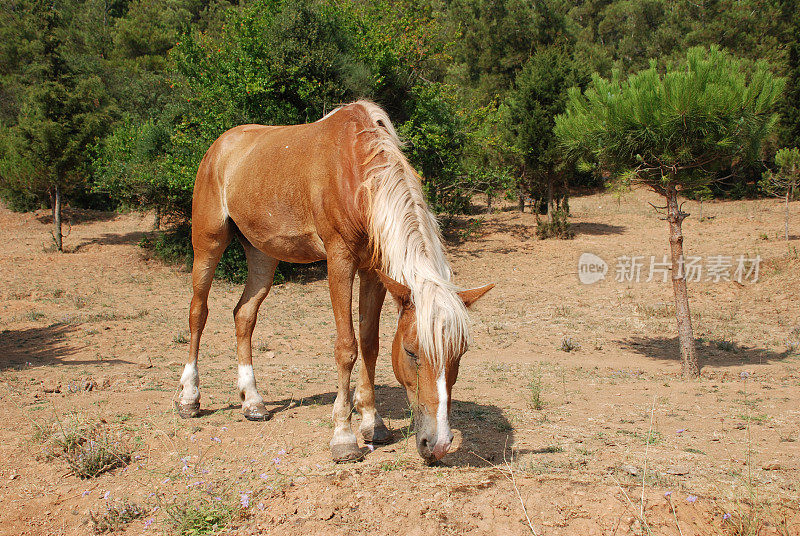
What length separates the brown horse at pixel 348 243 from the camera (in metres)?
3.04

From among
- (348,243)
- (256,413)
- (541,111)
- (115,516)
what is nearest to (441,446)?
(348,243)

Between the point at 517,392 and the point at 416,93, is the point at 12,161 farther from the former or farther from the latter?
the point at 517,392

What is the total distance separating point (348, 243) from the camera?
3.76m

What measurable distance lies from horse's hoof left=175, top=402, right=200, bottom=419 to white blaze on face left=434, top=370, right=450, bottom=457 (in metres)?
2.82

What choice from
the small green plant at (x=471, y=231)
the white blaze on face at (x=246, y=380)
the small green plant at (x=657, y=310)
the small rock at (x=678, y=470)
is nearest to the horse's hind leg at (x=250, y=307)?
the white blaze on face at (x=246, y=380)

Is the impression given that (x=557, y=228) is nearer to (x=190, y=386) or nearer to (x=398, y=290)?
(x=190, y=386)

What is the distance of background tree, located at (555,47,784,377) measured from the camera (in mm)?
6418

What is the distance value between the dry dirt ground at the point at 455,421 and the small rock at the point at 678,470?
0.04 feet

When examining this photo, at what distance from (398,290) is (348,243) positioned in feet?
2.41

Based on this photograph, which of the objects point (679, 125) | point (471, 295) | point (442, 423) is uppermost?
point (679, 125)

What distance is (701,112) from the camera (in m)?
6.48

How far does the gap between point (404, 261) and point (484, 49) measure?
32151 mm

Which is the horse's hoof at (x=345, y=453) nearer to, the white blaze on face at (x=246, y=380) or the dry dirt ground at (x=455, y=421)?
the dry dirt ground at (x=455, y=421)

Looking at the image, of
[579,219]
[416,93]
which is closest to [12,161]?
[416,93]
